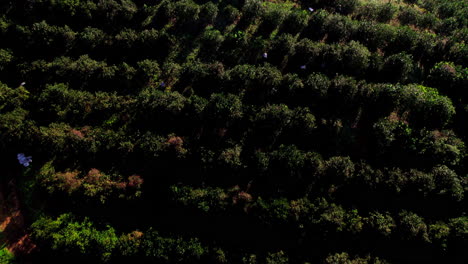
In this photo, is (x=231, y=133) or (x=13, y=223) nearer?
(x=13, y=223)

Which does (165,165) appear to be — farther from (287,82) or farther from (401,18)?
(401,18)

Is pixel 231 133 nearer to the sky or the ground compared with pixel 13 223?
nearer to the sky

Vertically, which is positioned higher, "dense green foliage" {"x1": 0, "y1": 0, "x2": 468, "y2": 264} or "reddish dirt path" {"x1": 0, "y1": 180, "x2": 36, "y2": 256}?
"dense green foliage" {"x1": 0, "y1": 0, "x2": 468, "y2": 264}

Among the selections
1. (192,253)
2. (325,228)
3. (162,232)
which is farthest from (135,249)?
(325,228)

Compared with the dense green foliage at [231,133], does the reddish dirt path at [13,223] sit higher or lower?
lower

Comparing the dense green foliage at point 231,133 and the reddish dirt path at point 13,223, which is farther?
the reddish dirt path at point 13,223
